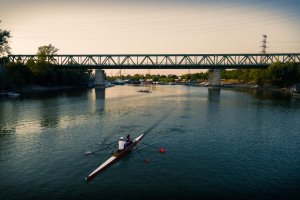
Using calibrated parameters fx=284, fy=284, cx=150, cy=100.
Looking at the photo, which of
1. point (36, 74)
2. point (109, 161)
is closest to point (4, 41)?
point (36, 74)

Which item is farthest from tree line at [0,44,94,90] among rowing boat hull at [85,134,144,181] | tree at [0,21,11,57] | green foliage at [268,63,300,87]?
green foliage at [268,63,300,87]

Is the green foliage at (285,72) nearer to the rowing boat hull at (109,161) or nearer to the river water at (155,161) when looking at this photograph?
the river water at (155,161)

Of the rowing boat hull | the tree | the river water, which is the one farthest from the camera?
the tree

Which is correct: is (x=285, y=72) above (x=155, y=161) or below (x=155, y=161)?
above

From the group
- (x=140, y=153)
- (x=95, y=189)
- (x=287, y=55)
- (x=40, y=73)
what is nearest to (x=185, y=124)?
(x=140, y=153)

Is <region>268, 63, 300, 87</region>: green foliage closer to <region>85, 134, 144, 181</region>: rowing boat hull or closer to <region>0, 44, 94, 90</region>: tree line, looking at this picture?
<region>0, 44, 94, 90</region>: tree line

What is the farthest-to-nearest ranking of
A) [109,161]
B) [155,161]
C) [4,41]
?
1. [4,41]
2. [155,161]
3. [109,161]

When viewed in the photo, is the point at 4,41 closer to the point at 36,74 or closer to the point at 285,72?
the point at 36,74

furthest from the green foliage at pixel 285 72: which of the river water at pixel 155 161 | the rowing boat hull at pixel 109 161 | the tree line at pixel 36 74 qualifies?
the rowing boat hull at pixel 109 161

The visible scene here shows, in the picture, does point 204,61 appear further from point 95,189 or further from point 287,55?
point 95,189

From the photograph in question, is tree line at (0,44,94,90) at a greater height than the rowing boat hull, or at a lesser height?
greater

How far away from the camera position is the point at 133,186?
90.9ft

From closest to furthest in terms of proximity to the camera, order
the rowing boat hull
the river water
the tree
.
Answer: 1. the river water
2. the rowing boat hull
3. the tree

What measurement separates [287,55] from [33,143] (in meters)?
176
